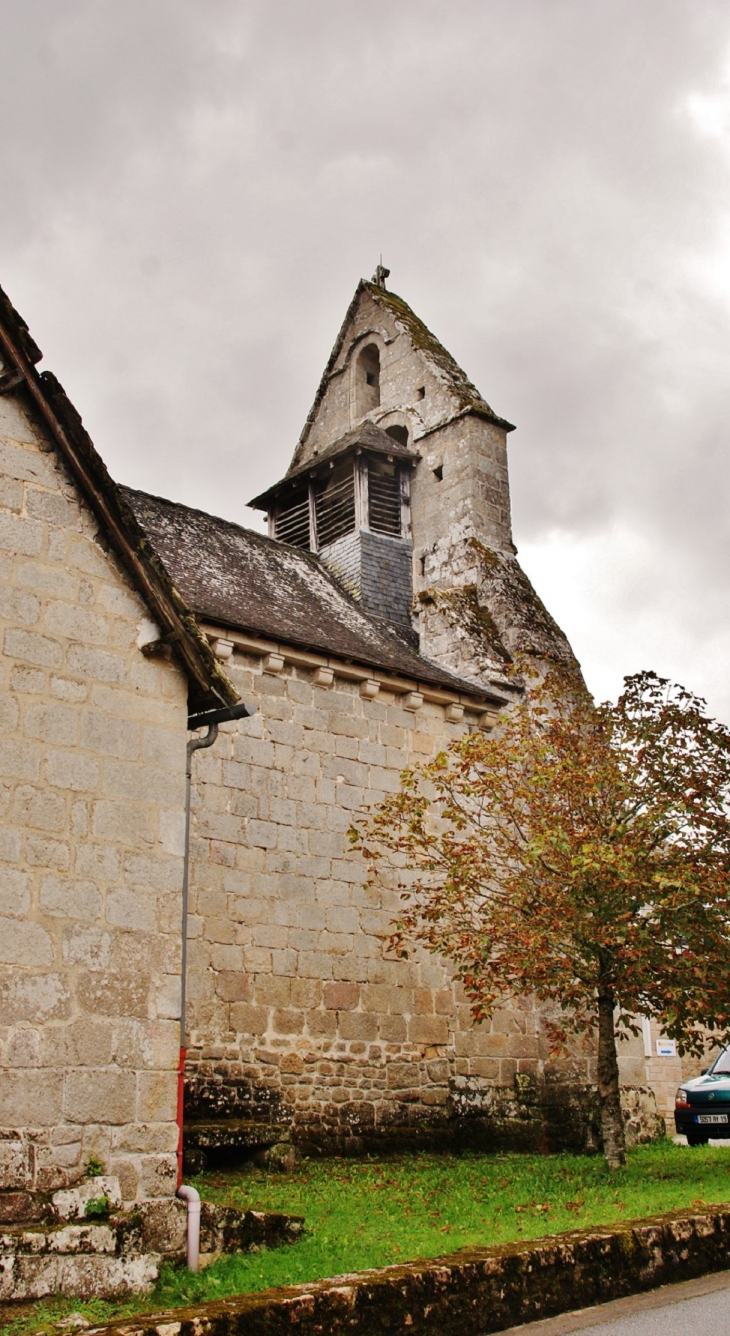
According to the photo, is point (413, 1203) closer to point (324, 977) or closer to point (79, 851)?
point (324, 977)

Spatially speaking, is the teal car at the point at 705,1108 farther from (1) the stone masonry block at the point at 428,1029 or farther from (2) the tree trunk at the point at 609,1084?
(2) the tree trunk at the point at 609,1084

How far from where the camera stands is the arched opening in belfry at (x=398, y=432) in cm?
1881

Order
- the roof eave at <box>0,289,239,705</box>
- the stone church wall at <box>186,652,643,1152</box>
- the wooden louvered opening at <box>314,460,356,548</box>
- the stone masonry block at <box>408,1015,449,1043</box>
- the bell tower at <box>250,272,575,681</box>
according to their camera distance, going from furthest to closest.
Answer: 1. the wooden louvered opening at <box>314,460,356,548</box>
2. the bell tower at <box>250,272,575,681</box>
3. the stone masonry block at <box>408,1015,449,1043</box>
4. the stone church wall at <box>186,652,643,1152</box>
5. the roof eave at <box>0,289,239,705</box>

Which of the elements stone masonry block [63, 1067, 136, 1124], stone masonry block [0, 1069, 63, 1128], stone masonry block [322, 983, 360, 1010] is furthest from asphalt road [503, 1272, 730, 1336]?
stone masonry block [322, 983, 360, 1010]

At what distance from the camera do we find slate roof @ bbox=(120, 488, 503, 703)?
12.6 metres

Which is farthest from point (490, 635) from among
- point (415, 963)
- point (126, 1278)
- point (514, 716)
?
point (126, 1278)

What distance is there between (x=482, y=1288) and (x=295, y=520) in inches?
554

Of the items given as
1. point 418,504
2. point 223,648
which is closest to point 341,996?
Result: point 223,648

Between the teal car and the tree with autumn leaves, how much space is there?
3.91 metres

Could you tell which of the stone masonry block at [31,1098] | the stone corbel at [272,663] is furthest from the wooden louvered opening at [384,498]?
the stone masonry block at [31,1098]

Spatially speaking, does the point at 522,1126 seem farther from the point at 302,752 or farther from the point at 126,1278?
the point at 126,1278

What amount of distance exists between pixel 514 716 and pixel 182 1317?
1008 centimetres

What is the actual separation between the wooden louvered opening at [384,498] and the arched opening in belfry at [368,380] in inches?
90.7

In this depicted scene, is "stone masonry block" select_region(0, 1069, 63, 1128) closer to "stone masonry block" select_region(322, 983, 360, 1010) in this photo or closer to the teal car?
"stone masonry block" select_region(322, 983, 360, 1010)
